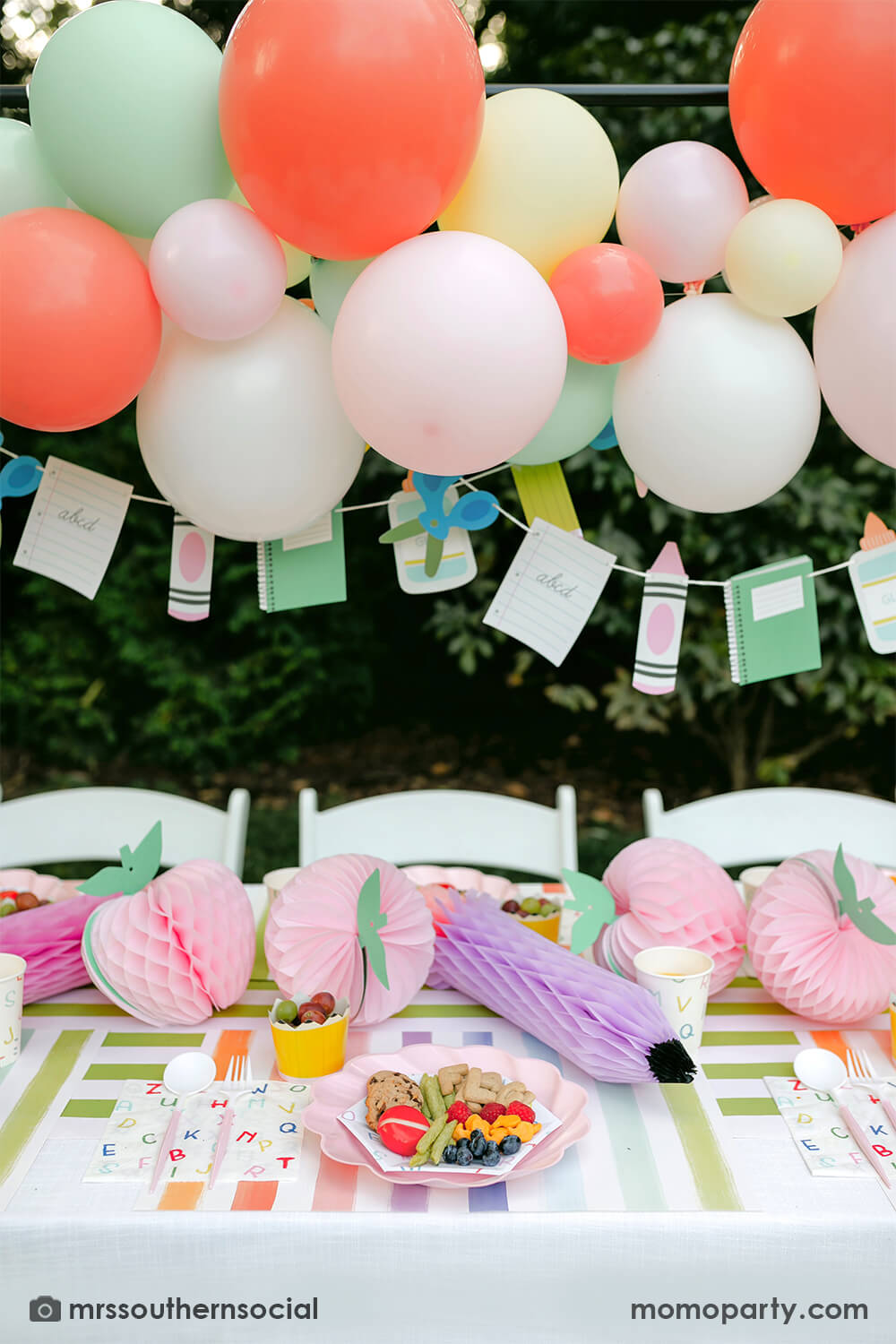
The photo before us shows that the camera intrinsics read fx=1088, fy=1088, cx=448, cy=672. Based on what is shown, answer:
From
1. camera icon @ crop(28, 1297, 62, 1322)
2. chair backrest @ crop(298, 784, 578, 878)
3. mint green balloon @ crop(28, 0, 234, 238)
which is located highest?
mint green balloon @ crop(28, 0, 234, 238)

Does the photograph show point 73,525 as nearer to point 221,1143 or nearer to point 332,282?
point 332,282

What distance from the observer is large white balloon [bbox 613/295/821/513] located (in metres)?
1.08

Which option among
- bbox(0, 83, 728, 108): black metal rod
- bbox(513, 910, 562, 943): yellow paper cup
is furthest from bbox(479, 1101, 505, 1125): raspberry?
bbox(0, 83, 728, 108): black metal rod

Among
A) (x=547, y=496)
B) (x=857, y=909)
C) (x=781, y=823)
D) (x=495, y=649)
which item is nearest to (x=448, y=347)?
(x=547, y=496)

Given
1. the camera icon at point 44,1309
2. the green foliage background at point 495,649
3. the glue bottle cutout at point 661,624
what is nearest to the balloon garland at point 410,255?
the glue bottle cutout at point 661,624

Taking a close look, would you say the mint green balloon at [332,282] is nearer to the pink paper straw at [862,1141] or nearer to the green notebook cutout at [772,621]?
the green notebook cutout at [772,621]

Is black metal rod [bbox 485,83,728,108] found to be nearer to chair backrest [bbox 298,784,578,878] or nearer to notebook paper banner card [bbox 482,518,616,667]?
notebook paper banner card [bbox 482,518,616,667]

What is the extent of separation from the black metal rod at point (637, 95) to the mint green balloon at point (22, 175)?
0.21 meters

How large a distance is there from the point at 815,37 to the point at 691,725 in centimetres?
235

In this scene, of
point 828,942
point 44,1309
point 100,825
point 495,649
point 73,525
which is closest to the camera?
point 44,1309

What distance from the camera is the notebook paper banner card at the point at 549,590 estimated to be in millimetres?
1237

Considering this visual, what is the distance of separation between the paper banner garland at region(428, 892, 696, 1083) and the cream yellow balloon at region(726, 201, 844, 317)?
69cm

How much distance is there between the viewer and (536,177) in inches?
41.4

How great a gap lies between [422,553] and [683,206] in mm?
474
